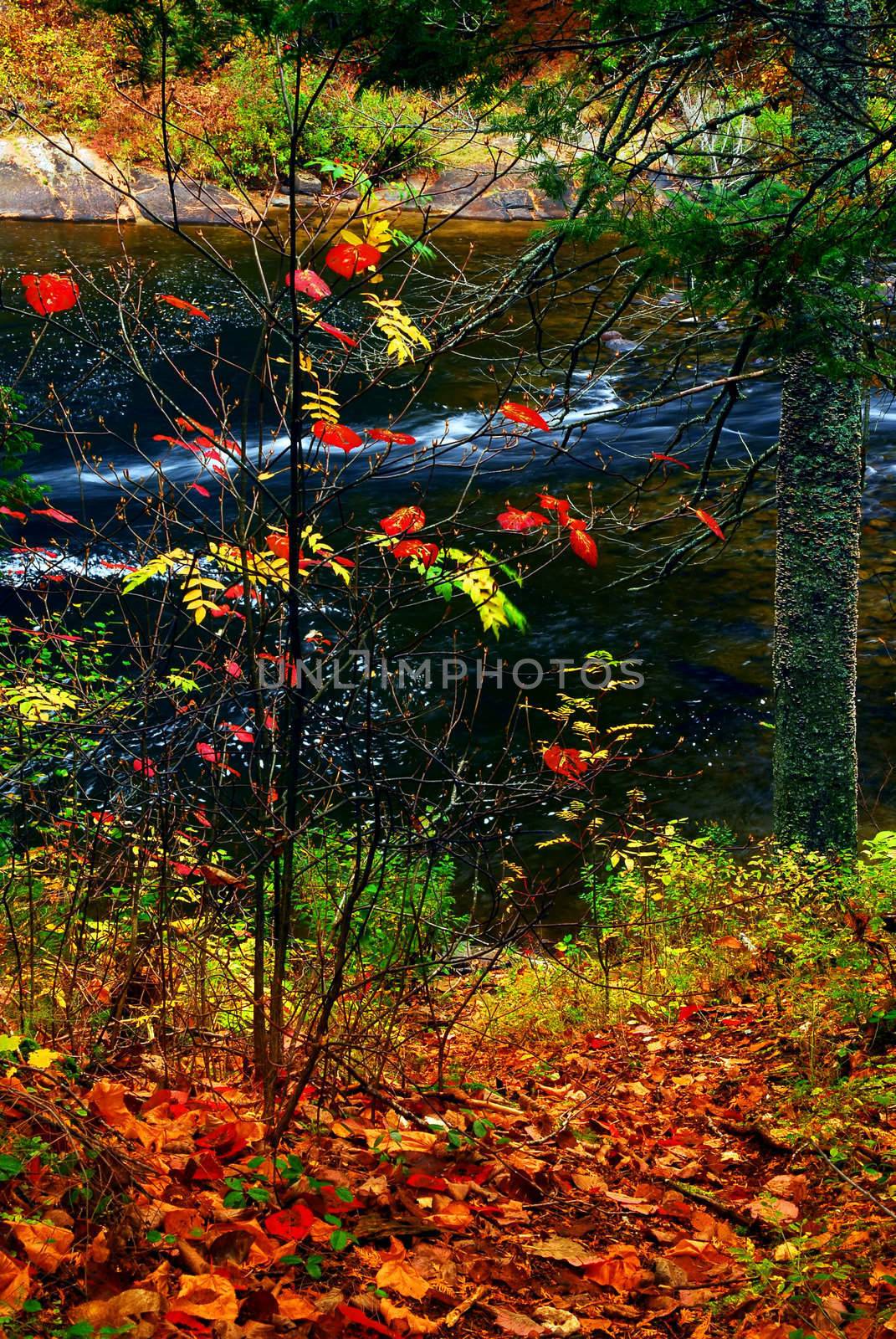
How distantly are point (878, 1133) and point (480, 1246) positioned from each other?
1.24 meters

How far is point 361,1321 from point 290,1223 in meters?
0.39

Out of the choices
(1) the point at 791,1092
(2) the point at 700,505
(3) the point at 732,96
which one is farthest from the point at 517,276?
(2) the point at 700,505

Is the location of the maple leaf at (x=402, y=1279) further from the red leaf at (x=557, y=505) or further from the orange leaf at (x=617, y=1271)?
the red leaf at (x=557, y=505)

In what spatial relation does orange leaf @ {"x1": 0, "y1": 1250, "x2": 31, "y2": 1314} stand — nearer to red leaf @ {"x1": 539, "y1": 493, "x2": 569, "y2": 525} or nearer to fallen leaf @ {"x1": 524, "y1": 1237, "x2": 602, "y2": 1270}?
fallen leaf @ {"x1": 524, "y1": 1237, "x2": 602, "y2": 1270}

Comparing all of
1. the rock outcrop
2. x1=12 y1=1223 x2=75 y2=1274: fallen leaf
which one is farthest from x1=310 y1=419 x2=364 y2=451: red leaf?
the rock outcrop

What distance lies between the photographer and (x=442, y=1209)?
2928 millimetres

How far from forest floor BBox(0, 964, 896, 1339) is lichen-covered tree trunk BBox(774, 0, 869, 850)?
238 centimetres

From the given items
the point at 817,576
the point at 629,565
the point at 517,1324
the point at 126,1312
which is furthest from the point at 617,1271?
the point at 629,565

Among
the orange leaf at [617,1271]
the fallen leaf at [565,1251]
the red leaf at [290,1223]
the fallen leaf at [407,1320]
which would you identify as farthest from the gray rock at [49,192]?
the fallen leaf at [407,1320]

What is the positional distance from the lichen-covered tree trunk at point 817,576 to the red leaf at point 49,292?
353 centimetres

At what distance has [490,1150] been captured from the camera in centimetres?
327

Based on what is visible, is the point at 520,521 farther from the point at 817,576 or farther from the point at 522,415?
the point at 817,576

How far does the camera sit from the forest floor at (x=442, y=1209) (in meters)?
2.37

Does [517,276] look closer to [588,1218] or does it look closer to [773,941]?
[773,941]
